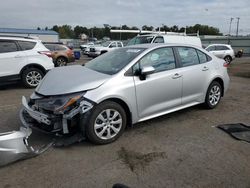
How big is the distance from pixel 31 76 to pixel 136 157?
5.86m

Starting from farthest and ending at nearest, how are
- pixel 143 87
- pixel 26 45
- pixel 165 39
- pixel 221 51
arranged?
pixel 221 51 → pixel 165 39 → pixel 26 45 → pixel 143 87

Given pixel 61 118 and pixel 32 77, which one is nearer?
pixel 61 118

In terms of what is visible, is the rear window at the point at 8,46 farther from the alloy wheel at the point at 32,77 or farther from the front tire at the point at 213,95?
the front tire at the point at 213,95

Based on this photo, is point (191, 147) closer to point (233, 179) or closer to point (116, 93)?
point (233, 179)

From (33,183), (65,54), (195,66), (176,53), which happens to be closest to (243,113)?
(195,66)

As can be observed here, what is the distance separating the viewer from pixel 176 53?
474cm

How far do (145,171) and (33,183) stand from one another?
1371 millimetres

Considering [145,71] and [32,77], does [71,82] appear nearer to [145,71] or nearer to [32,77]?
[145,71]

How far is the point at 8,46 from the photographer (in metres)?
7.56

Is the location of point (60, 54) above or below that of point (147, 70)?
below

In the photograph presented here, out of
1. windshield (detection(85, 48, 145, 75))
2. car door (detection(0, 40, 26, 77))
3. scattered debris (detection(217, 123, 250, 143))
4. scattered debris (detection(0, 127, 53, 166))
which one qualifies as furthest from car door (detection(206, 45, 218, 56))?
scattered debris (detection(0, 127, 53, 166))

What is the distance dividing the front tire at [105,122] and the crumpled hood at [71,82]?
37 cm

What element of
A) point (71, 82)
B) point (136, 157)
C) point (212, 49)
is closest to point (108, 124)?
point (136, 157)

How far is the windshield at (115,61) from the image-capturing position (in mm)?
4145
